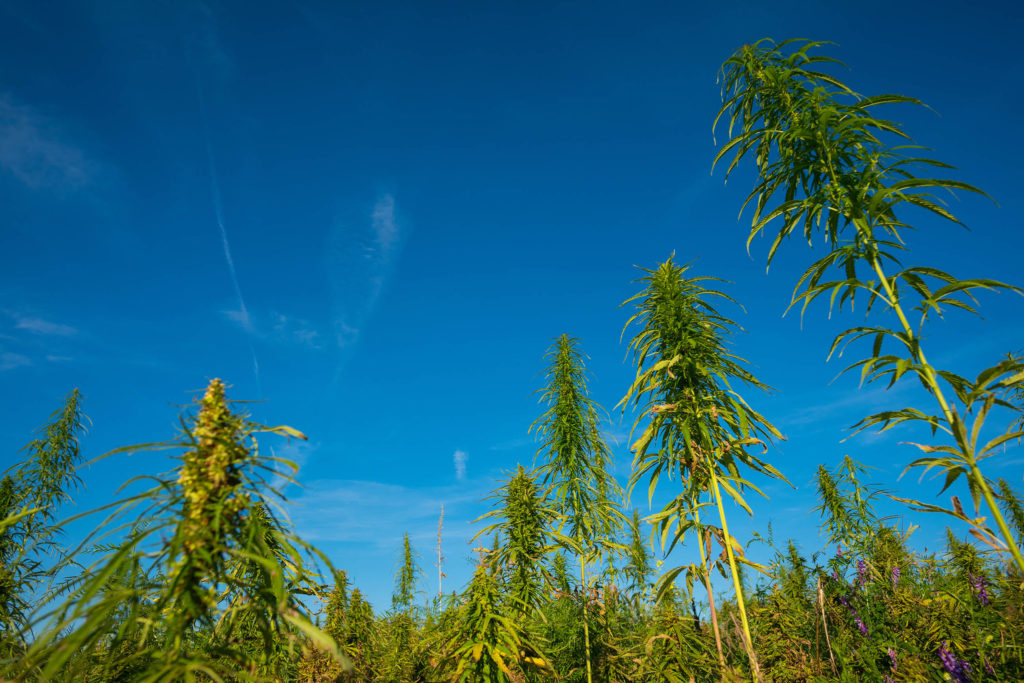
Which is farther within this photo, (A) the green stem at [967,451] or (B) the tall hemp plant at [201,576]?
(A) the green stem at [967,451]

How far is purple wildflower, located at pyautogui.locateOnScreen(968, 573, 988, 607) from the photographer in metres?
10.9

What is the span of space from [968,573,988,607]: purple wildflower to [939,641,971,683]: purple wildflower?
3359 mm

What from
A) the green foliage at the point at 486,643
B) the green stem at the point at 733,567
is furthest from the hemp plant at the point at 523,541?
the green stem at the point at 733,567

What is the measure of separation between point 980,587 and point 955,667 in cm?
422

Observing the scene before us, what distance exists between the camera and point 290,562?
8.67 ft

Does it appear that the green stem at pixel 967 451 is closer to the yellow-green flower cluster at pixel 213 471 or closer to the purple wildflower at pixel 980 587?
the yellow-green flower cluster at pixel 213 471

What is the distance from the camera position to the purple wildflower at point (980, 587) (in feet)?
35.7

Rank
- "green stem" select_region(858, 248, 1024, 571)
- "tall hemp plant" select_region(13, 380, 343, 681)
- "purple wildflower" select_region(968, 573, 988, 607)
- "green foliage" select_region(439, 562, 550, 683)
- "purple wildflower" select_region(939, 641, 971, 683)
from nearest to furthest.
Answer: "tall hemp plant" select_region(13, 380, 343, 681), "green stem" select_region(858, 248, 1024, 571), "green foliage" select_region(439, 562, 550, 683), "purple wildflower" select_region(939, 641, 971, 683), "purple wildflower" select_region(968, 573, 988, 607)

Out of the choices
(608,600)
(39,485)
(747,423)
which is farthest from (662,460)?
(39,485)

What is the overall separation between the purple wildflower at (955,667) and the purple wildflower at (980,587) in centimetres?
336

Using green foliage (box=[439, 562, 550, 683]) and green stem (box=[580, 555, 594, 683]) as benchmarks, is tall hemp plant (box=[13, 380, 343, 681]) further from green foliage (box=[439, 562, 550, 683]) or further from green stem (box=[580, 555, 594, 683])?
green stem (box=[580, 555, 594, 683])

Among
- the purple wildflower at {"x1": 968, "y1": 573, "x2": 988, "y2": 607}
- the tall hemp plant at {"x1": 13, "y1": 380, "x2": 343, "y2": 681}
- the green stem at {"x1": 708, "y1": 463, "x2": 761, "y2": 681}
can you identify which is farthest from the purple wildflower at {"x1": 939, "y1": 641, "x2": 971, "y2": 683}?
the tall hemp plant at {"x1": 13, "y1": 380, "x2": 343, "y2": 681}

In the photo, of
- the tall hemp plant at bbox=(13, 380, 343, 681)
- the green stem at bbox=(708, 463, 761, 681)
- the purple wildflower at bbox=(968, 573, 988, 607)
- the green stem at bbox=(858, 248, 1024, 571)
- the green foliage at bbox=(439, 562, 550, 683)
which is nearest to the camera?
the tall hemp plant at bbox=(13, 380, 343, 681)

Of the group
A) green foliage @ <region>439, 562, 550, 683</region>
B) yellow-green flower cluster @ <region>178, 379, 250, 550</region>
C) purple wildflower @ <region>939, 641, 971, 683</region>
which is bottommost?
purple wildflower @ <region>939, 641, 971, 683</region>
